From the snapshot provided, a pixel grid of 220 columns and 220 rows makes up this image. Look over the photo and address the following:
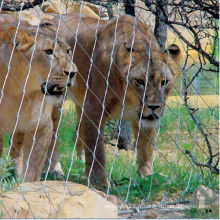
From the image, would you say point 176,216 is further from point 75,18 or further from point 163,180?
point 75,18

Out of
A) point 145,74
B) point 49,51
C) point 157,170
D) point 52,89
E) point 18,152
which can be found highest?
point 49,51

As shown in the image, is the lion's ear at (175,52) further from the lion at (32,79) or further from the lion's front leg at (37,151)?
the lion's front leg at (37,151)

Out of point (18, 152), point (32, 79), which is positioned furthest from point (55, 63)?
point (18, 152)

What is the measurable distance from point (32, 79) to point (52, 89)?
0.55 feet

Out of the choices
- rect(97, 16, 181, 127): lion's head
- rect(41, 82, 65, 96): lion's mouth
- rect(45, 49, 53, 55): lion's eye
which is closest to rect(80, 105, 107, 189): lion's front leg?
rect(97, 16, 181, 127): lion's head

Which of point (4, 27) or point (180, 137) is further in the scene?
point (180, 137)

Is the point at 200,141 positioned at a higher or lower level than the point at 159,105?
lower

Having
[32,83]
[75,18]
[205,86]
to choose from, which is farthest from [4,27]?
[205,86]

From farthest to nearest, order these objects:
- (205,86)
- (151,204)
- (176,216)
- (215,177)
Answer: (205,86), (215,177), (151,204), (176,216)

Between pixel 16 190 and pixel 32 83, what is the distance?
103 centimetres

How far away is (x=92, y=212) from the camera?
3.12 meters

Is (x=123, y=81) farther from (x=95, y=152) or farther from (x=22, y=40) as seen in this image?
(x=22, y=40)

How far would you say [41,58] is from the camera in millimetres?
4227

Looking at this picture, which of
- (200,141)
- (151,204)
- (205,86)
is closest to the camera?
(151,204)
